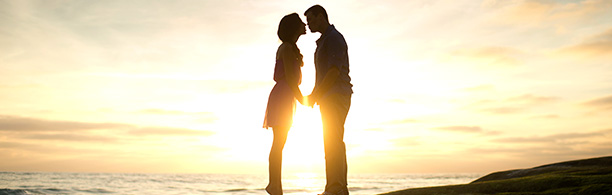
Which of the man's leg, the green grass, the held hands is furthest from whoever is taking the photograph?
the green grass

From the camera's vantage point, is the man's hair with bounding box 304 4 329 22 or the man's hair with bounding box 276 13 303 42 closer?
the man's hair with bounding box 276 13 303 42

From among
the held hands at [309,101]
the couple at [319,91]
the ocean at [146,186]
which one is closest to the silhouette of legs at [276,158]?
the couple at [319,91]

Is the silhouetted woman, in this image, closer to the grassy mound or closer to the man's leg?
the man's leg

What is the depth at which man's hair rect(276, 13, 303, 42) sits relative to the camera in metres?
7.30

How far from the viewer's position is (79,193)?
4375 centimetres

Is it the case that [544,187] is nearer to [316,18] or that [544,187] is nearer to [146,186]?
[316,18]

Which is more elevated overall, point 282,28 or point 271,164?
point 282,28

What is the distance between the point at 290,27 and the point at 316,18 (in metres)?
0.52

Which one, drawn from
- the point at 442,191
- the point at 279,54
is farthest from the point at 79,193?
the point at 279,54

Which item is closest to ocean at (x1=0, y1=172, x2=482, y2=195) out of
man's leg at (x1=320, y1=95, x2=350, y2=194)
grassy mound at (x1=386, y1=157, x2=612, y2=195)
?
grassy mound at (x1=386, y1=157, x2=612, y2=195)

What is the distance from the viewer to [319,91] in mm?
7559

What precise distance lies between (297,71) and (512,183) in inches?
325

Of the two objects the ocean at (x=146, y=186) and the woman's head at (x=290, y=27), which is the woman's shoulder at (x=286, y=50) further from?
the ocean at (x=146, y=186)

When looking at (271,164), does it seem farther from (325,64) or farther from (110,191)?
(110,191)
